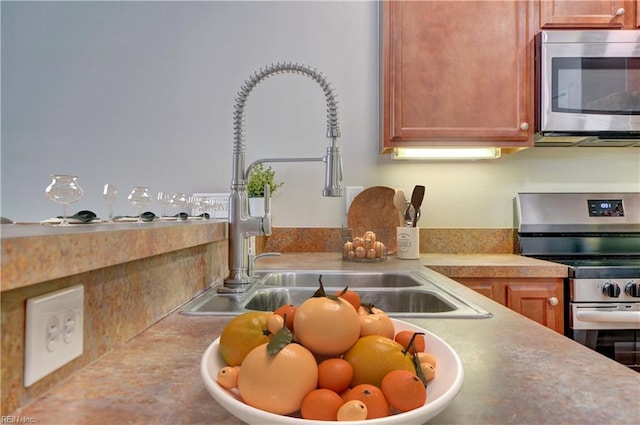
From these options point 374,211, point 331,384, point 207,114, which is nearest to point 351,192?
point 374,211

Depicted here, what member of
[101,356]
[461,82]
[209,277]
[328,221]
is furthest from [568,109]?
[101,356]

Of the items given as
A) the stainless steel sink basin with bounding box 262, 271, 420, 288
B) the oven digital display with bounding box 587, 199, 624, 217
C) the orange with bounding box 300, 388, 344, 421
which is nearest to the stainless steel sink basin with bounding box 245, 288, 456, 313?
the stainless steel sink basin with bounding box 262, 271, 420, 288

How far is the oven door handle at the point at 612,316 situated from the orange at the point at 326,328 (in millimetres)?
1434

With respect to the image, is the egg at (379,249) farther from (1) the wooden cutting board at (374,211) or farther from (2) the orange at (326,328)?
(2) the orange at (326,328)

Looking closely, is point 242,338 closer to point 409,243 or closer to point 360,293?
point 360,293

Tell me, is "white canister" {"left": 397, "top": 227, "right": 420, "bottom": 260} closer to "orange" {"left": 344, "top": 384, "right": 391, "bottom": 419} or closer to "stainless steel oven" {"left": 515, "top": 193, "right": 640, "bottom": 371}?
"stainless steel oven" {"left": 515, "top": 193, "right": 640, "bottom": 371}

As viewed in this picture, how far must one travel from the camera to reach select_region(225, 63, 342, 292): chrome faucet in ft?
3.54

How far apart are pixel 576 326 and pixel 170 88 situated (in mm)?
2169

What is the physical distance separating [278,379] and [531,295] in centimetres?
146

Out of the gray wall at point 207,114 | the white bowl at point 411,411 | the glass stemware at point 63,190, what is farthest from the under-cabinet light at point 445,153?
the white bowl at point 411,411

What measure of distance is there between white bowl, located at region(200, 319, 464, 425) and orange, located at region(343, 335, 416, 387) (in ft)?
0.14

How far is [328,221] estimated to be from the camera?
2018 mm

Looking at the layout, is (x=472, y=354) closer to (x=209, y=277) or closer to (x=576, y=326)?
(x=209, y=277)

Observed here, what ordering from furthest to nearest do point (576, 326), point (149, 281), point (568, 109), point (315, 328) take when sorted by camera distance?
point (568, 109), point (576, 326), point (149, 281), point (315, 328)
